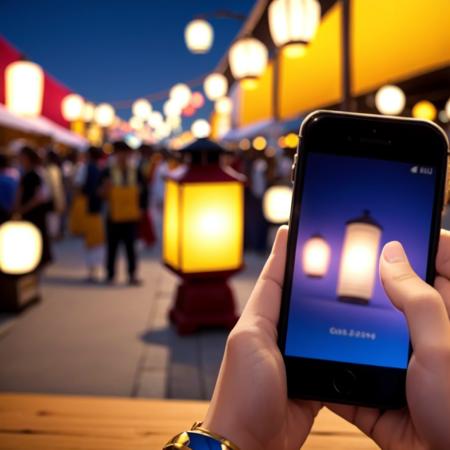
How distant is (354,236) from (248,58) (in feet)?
28.7

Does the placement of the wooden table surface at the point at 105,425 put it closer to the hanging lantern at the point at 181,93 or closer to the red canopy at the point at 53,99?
the hanging lantern at the point at 181,93

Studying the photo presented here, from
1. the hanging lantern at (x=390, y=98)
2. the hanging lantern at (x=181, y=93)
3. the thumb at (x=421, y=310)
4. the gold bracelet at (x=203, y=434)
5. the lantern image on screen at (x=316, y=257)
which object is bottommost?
the gold bracelet at (x=203, y=434)

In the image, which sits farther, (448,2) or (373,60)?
(373,60)

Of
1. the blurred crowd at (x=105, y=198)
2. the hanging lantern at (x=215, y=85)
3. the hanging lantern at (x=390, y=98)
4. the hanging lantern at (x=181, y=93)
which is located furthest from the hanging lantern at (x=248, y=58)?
the hanging lantern at (x=181, y=93)

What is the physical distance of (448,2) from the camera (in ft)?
23.4

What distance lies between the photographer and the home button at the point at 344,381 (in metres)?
1.12

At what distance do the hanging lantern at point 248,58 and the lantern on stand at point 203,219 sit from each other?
17.0 ft

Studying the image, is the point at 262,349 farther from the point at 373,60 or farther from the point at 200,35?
the point at 200,35

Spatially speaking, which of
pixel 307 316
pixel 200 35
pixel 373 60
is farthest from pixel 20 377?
pixel 200 35

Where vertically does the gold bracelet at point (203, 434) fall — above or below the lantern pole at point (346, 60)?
below

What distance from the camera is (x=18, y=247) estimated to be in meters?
4.66

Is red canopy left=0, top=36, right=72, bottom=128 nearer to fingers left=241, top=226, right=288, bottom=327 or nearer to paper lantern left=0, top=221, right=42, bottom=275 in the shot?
paper lantern left=0, top=221, right=42, bottom=275

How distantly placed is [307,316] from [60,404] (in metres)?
0.86

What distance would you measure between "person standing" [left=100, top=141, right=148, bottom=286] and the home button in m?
5.83
